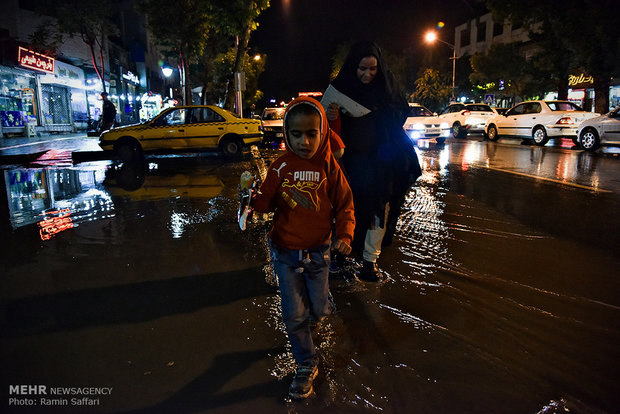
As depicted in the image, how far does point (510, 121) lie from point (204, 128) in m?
13.5

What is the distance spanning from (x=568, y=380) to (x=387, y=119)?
2.22 meters

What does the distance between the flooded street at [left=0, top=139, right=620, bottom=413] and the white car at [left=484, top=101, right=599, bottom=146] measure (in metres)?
11.9

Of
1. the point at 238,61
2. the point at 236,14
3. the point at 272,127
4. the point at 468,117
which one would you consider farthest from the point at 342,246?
the point at 468,117

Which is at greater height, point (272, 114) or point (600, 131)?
point (272, 114)

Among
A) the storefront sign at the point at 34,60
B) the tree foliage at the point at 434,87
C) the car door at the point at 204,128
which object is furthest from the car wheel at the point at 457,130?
the tree foliage at the point at 434,87

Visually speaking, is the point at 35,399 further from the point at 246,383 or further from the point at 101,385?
the point at 246,383

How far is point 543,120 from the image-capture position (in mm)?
17703

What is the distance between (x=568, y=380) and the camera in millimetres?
2541

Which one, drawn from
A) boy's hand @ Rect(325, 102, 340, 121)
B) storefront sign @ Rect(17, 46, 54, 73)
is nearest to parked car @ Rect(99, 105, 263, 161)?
storefront sign @ Rect(17, 46, 54, 73)

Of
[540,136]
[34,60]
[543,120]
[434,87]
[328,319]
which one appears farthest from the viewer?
[434,87]

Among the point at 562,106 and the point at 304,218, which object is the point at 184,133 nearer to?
the point at 304,218

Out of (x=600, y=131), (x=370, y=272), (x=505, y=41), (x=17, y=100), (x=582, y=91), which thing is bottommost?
(x=370, y=272)

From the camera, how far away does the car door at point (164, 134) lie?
1371 cm

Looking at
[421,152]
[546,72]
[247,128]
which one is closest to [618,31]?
[546,72]
